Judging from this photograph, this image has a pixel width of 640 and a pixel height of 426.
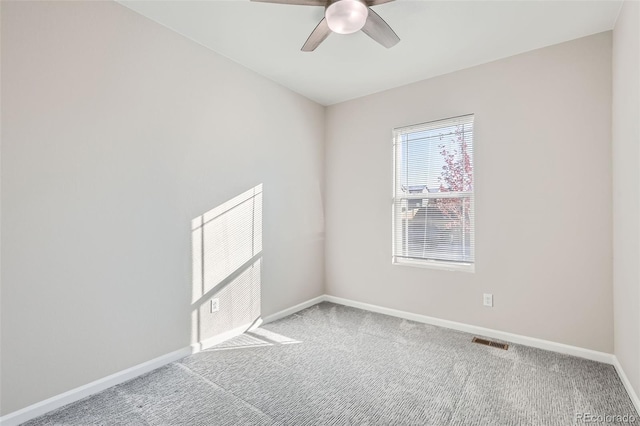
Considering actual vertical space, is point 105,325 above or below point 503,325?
above

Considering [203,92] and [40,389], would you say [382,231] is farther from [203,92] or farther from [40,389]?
[40,389]

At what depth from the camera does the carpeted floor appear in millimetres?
1798

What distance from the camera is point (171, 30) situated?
96.3 inches

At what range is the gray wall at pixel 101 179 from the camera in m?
1.75

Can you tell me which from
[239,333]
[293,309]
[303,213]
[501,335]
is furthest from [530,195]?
[239,333]

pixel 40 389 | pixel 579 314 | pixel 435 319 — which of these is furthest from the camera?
pixel 435 319

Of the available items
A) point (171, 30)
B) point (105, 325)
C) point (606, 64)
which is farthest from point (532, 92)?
point (105, 325)

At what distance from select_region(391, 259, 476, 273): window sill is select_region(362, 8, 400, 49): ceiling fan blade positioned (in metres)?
2.16

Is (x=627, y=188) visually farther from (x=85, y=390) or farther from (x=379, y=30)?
(x=85, y=390)

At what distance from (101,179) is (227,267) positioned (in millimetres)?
1261

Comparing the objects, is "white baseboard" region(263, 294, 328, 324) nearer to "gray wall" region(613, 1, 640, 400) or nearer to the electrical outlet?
the electrical outlet

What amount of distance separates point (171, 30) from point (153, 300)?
2133 mm

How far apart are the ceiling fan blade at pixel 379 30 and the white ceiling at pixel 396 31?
0.57 ft

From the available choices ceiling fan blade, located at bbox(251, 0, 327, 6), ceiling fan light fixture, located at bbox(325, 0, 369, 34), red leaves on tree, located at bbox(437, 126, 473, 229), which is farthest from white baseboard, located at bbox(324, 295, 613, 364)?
ceiling fan blade, located at bbox(251, 0, 327, 6)
